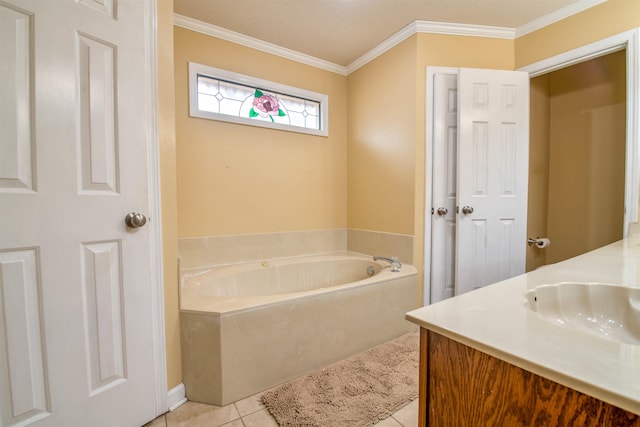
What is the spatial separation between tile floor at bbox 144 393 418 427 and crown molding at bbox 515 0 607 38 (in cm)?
280

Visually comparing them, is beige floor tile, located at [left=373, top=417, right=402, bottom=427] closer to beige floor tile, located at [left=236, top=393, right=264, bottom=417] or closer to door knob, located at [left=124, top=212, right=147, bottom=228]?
beige floor tile, located at [left=236, top=393, right=264, bottom=417]

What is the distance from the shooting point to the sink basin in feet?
2.54

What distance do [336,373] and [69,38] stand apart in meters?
A: 1.95

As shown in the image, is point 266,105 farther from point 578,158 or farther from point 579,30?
point 578,158

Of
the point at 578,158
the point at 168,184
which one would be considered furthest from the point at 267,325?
the point at 578,158

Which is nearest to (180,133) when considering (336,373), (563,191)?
(336,373)

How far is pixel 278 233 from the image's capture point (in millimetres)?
2584

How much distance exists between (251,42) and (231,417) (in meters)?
2.66

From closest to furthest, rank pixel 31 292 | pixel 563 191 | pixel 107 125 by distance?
pixel 31 292, pixel 107 125, pixel 563 191

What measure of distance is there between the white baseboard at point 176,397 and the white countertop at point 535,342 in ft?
4.33

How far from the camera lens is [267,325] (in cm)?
148

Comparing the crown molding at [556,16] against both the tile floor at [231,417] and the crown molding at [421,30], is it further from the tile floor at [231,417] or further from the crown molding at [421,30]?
the tile floor at [231,417]

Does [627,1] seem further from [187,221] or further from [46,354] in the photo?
[46,354]

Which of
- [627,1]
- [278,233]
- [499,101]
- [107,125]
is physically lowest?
[278,233]
